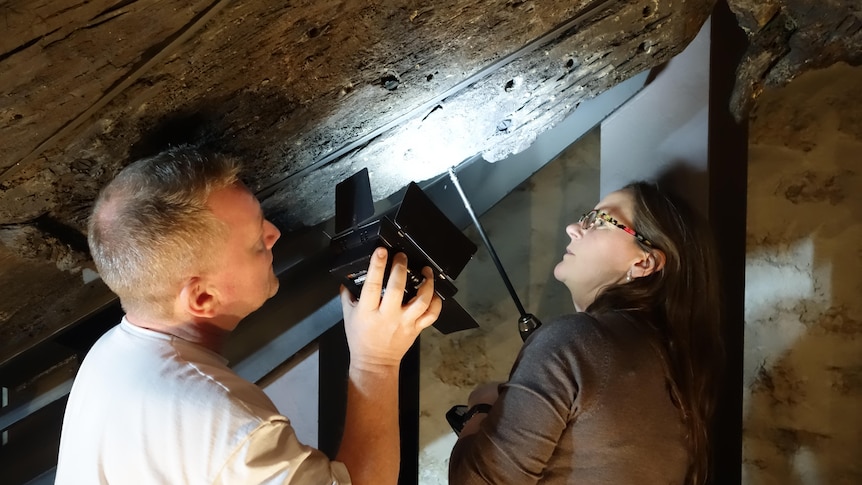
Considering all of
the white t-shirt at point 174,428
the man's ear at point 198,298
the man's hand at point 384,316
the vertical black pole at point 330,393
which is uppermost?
the man's ear at point 198,298

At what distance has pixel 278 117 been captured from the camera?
930 mm

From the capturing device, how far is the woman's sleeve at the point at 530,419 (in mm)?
1073

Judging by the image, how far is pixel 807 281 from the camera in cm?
185

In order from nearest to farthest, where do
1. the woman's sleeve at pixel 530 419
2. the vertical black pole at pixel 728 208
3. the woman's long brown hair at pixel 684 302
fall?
the woman's sleeve at pixel 530 419 < the woman's long brown hair at pixel 684 302 < the vertical black pole at pixel 728 208

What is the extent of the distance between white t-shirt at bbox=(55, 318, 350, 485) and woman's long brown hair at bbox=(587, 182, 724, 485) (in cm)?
67

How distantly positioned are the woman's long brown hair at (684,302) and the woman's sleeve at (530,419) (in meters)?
0.17

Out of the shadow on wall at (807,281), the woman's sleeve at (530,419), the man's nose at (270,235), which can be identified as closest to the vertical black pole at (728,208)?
the shadow on wall at (807,281)

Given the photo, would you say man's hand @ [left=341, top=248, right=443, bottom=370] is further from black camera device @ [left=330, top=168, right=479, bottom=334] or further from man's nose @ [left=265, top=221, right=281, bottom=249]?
man's nose @ [left=265, top=221, right=281, bottom=249]

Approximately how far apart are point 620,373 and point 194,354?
70 cm

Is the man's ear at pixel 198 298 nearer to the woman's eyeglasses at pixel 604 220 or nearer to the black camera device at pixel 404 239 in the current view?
the black camera device at pixel 404 239

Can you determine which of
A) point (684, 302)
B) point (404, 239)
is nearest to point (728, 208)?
point (684, 302)

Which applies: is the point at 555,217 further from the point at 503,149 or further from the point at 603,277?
the point at 603,277

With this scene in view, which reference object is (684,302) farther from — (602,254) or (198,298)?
(198,298)

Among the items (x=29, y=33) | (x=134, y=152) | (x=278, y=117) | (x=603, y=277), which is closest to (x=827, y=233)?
(x=603, y=277)
